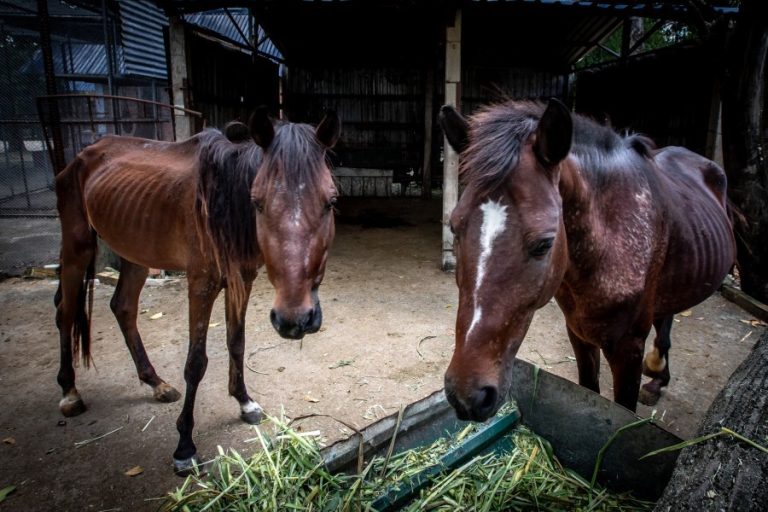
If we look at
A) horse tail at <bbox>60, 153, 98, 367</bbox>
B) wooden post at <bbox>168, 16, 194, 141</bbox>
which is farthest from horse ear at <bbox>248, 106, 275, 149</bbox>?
wooden post at <bbox>168, 16, 194, 141</bbox>

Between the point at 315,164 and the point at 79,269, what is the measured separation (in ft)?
7.42

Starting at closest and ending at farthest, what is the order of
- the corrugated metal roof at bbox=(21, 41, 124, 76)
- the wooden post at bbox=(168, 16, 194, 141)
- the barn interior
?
the wooden post at bbox=(168, 16, 194, 141) < the barn interior < the corrugated metal roof at bbox=(21, 41, 124, 76)

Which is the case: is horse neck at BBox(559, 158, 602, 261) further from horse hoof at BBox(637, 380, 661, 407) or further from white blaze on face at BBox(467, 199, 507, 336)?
horse hoof at BBox(637, 380, 661, 407)

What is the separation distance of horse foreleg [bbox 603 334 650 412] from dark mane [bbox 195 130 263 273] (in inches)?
76.8

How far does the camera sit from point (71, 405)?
3078mm

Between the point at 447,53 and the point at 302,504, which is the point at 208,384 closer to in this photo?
the point at 302,504

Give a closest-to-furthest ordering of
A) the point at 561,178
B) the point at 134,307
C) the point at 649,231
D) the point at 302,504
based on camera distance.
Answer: the point at 561,178, the point at 302,504, the point at 649,231, the point at 134,307

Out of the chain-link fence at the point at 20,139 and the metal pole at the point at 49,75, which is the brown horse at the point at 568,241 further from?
Result: the chain-link fence at the point at 20,139

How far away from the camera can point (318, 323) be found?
2.09 m

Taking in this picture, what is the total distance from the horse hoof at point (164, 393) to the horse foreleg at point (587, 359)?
278 centimetres

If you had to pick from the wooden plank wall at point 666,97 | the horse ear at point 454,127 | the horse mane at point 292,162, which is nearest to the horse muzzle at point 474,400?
the horse ear at point 454,127

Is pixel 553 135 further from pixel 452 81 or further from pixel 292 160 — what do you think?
pixel 452 81

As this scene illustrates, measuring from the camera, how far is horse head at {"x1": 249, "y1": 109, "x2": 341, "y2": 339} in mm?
1995

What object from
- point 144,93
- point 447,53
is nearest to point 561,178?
point 447,53
